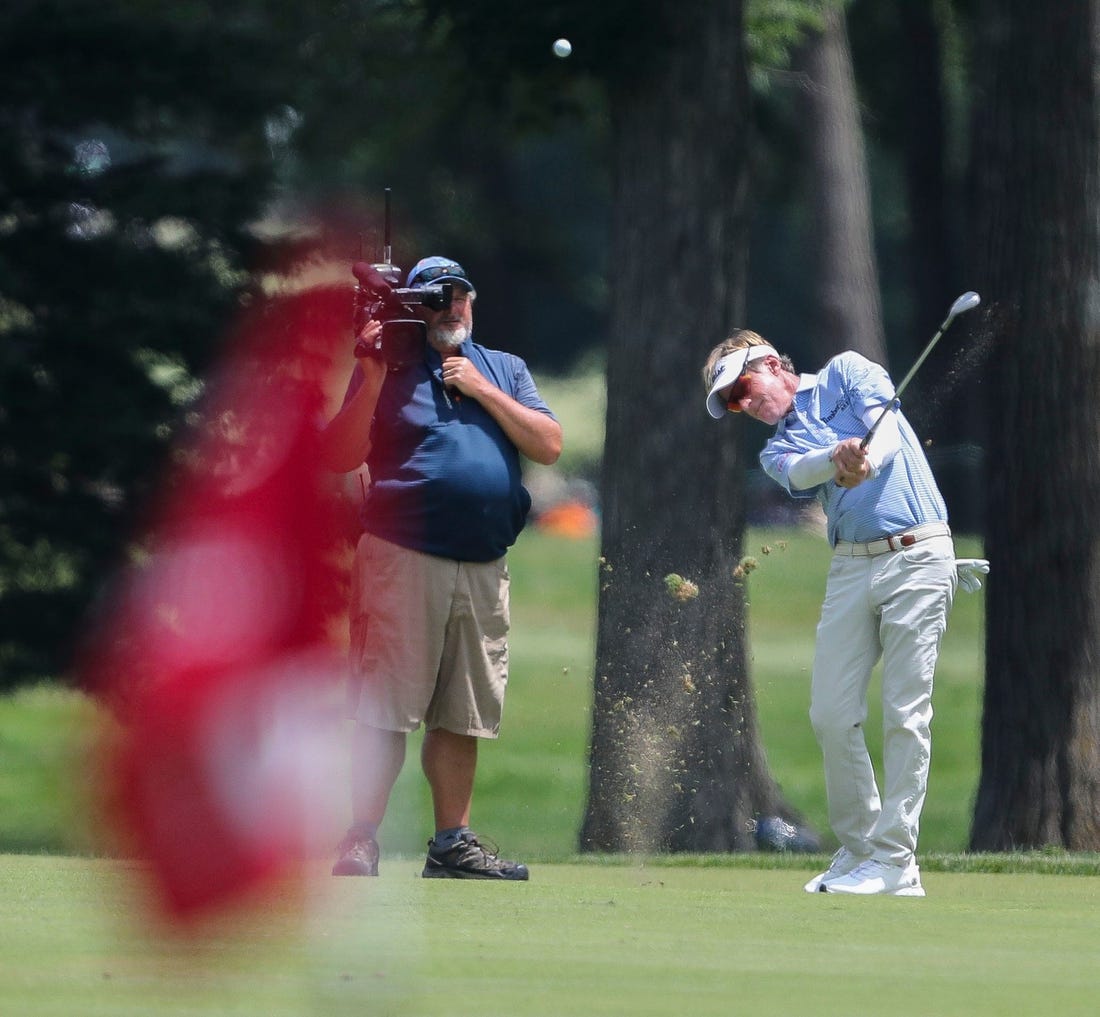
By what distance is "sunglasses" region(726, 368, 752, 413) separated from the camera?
764cm

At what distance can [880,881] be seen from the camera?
750cm

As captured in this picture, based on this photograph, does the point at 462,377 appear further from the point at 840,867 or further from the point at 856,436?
the point at 840,867

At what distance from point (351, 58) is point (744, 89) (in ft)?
11.8

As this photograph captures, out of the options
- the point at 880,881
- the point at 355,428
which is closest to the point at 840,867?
the point at 880,881

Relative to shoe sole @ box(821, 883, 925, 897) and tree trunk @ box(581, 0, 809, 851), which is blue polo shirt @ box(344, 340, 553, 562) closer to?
shoe sole @ box(821, 883, 925, 897)

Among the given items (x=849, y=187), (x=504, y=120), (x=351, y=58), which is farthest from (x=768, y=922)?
(x=849, y=187)

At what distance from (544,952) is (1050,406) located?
4.79 m

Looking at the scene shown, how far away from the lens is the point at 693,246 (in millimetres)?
10359

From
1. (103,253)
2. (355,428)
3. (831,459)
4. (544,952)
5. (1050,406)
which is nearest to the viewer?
(544,952)

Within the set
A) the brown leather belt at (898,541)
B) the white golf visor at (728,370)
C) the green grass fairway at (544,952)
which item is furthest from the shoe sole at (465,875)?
the white golf visor at (728,370)

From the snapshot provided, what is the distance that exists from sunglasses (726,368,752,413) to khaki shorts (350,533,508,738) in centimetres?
90

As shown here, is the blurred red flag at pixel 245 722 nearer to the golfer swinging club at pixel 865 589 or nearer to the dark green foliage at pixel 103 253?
the golfer swinging club at pixel 865 589

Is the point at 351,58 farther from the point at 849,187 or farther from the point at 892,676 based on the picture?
the point at 849,187

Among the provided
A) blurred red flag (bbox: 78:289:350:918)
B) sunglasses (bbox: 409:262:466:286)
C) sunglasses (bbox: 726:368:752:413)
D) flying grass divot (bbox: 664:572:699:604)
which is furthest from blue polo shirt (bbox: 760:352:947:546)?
flying grass divot (bbox: 664:572:699:604)
